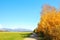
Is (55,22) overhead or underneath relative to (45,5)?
underneath

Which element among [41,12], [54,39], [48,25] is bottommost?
[54,39]

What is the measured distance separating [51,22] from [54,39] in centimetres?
521

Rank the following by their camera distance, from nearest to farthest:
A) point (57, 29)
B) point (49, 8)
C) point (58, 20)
A: point (57, 29) → point (58, 20) → point (49, 8)

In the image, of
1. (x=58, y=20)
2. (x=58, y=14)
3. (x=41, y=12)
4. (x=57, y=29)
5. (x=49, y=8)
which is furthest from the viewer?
(x=41, y=12)

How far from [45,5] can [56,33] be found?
1653 cm

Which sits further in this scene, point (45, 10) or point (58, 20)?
point (45, 10)

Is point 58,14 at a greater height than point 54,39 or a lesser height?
greater

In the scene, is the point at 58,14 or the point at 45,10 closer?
the point at 58,14

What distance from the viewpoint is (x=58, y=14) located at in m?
31.0

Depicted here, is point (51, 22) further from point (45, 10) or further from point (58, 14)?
point (45, 10)

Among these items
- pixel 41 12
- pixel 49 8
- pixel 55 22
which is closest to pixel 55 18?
pixel 55 22

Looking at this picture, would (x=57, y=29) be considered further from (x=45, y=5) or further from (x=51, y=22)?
(x=45, y=5)

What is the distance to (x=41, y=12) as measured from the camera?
4319 centimetres

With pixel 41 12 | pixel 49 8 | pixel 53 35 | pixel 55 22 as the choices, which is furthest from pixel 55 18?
pixel 41 12
